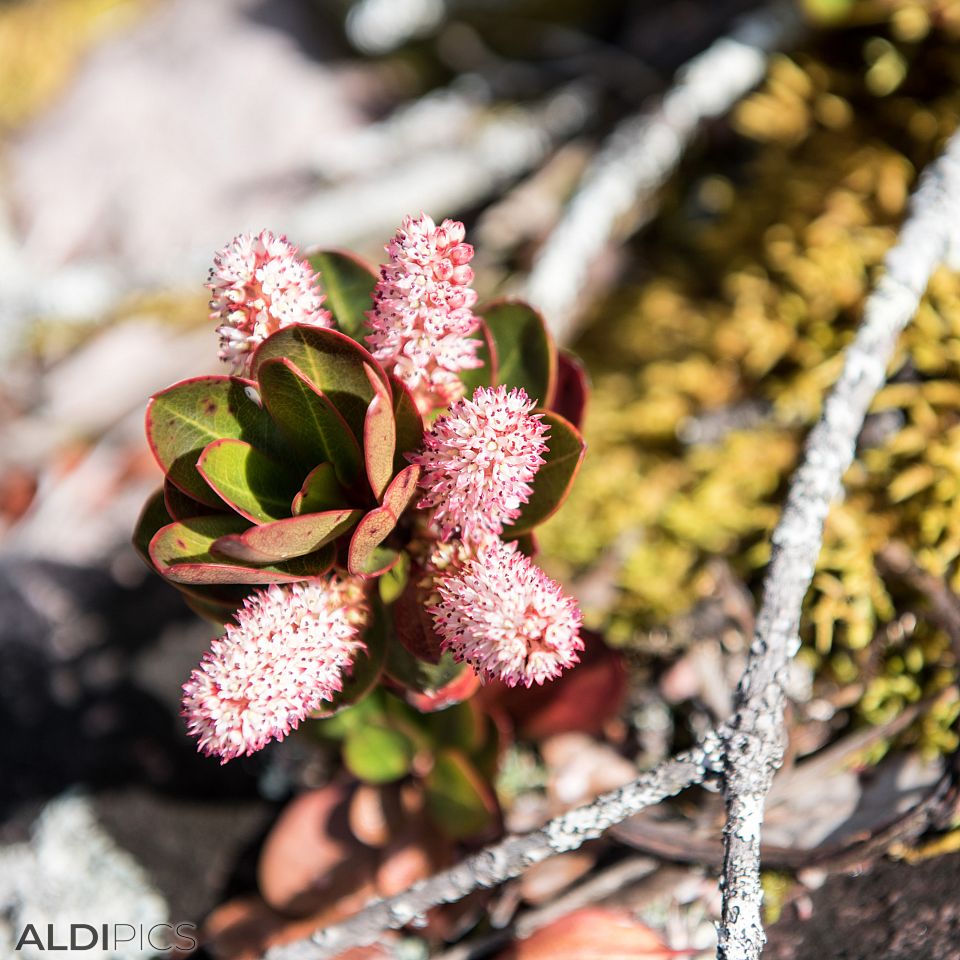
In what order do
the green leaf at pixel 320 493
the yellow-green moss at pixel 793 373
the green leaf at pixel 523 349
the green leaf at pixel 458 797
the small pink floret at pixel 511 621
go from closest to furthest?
the small pink floret at pixel 511 621 → the green leaf at pixel 320 493 → the green leaf at pixel 523 349 → the green leaf at pixel 458 797 → the yellow-green moss at pixel 793 373

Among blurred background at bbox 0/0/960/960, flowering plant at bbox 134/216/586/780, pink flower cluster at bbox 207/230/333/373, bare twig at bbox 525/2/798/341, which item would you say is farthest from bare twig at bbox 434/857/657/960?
bare twig at bbox 525/2/798/341

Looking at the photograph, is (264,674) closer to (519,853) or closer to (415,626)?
(415,626)

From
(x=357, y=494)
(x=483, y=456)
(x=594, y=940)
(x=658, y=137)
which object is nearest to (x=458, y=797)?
(x=594, y=940)

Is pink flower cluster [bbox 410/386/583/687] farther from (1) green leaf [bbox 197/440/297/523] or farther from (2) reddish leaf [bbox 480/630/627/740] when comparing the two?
(2) reddish leaf [bbox 480/630/627/740]

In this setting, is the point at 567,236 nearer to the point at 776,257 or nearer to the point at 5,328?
the point at 776,257

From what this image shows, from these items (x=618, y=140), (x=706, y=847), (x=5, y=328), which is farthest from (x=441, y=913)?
(x=5, y=328)

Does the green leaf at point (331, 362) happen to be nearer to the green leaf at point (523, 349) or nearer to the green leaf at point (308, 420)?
the green leaf at point (308, 420)

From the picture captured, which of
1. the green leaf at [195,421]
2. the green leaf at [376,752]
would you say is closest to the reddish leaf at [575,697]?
the green leaf at [376,752]

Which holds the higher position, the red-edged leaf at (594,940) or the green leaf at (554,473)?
the green leaf at (554,473)
